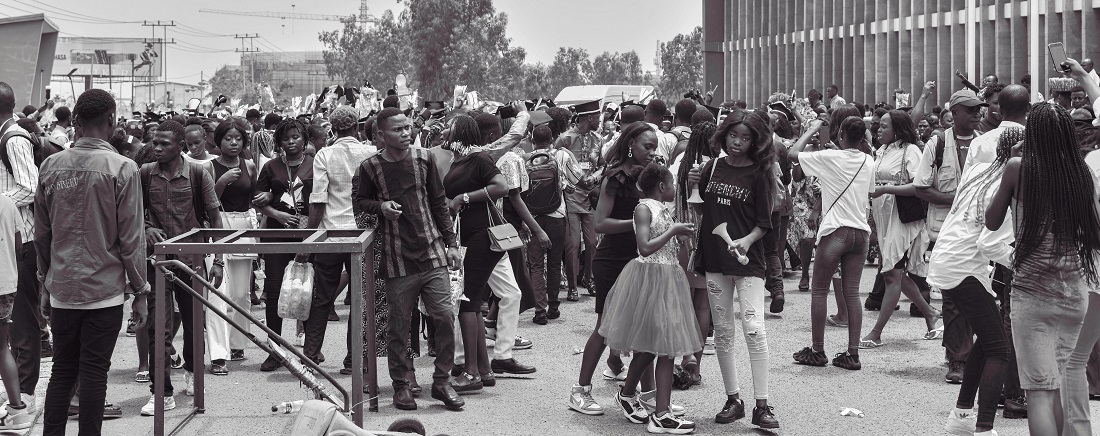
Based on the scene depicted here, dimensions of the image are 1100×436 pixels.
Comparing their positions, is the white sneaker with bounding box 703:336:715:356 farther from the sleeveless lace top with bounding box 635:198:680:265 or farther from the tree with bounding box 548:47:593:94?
the tree with bounding box 548:47:593:94

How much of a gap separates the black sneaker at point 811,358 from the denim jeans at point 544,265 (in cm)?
291

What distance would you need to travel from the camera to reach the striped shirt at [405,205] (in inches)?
314

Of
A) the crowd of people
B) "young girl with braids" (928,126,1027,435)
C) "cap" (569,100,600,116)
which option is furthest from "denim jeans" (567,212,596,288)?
"young girl with braids" (928,126,1027,435)

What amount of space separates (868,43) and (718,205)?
150 feet

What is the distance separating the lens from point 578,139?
14.1 metres

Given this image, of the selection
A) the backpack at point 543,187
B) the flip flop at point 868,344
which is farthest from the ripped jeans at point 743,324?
the backpack at point 543,187

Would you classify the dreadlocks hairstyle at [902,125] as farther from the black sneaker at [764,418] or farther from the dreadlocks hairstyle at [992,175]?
the black sneaker at [764,418]

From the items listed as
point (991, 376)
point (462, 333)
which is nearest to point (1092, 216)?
point (991, 376)

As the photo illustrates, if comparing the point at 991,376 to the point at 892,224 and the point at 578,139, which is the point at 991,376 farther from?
the point at 578,139

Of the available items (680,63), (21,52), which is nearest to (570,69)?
(680,63)

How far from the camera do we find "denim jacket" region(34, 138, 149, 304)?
6488 mm

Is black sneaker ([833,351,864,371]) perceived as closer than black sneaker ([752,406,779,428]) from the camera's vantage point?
No

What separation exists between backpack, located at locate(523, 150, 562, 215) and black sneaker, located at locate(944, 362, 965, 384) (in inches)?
162

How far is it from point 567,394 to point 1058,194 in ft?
12.6
